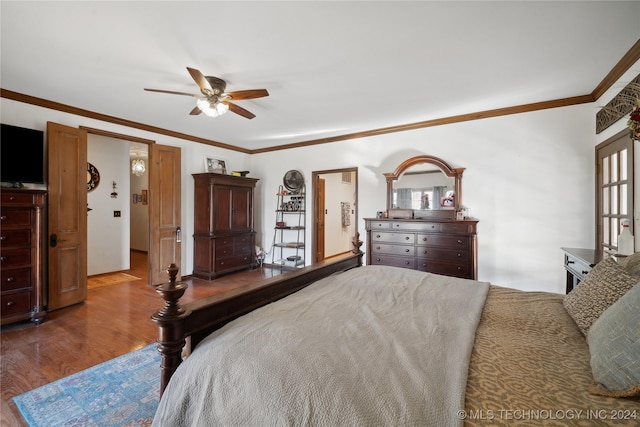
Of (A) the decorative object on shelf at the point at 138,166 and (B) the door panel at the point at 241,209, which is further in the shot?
(A) the decorative object on shelf at the point at 138,166

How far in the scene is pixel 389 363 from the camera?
0.94 metres

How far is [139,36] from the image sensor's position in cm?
209

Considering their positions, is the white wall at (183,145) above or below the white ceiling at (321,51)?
below

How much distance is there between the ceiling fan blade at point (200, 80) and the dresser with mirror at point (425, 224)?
2.77 meters

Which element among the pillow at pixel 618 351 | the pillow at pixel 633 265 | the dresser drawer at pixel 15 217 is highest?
the dresser drawer at pixel 15 217

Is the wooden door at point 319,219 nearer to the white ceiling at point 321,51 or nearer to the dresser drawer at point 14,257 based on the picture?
the white ceiling at point 321,51

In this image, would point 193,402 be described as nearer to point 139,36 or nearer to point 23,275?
point 139,36

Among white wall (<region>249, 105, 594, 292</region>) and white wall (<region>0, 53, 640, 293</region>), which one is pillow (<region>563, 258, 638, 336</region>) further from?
white wall (<region>249, 105, 594, 292</region>)

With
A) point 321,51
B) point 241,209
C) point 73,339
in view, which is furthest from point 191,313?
point 241,209

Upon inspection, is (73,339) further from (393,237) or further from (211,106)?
(393,237)

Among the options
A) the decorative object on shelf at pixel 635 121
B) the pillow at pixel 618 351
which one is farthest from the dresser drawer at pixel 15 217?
the decorative object on shelf at pixel 635 121

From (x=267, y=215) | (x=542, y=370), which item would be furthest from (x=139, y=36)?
(x=267, y=215)

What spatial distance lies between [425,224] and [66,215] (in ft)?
15.3

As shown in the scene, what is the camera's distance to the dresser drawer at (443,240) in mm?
3568
